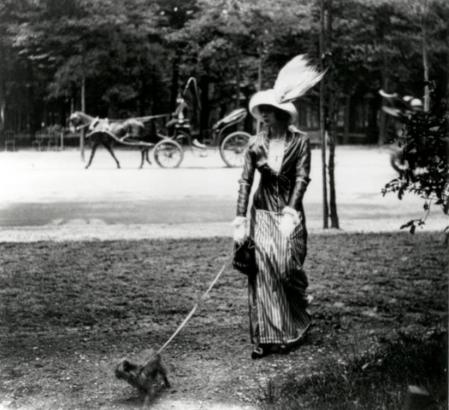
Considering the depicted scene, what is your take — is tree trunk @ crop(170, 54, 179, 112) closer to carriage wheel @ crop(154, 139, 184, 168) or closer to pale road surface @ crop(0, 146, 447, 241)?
pale road surface @ crop(0, 146, 447, 241)

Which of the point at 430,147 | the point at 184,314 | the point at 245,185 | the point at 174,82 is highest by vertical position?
the point at 174,82

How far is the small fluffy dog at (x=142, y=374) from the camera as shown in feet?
12.4

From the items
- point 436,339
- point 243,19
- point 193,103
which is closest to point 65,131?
point 193,103

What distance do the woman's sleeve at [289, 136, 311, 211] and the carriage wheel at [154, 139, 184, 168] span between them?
14268mm

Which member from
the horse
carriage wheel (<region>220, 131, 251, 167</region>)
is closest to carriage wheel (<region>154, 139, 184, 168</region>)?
the horse

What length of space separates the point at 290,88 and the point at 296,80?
11cm

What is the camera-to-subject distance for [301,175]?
4.37 m

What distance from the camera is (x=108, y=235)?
30.6 feet

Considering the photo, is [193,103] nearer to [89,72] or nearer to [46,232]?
[89,72]

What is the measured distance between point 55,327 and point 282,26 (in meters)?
6.31

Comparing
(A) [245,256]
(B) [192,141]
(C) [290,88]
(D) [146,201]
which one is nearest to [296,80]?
(C) [290,88]

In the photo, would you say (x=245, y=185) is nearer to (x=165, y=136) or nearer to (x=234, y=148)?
(x=234, y=148)

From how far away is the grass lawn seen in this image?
4.06 m

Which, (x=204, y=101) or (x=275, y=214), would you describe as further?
(x=204, y=101)
